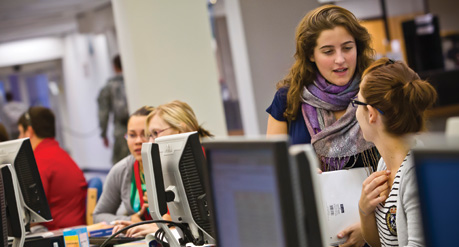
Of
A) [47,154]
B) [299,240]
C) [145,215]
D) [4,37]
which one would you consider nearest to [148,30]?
[47,154]

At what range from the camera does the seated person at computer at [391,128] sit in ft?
6.23

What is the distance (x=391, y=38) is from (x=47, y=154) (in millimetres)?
9458

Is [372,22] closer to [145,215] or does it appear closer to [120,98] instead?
[120,98]

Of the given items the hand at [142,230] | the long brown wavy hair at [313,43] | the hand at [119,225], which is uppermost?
the long brown wavy hair at [313,43]

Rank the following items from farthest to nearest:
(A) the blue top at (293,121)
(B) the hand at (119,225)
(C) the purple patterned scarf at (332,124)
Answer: (B) the hand at (119,225)
(A) the blue top at (293,121)
(C) the purple patterned scarf at (332,124)

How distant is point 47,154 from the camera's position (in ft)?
13.4

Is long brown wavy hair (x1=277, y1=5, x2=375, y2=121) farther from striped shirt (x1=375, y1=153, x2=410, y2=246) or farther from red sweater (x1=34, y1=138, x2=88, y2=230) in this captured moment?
red sweater (x1=34, y1=138, x2=88, y2=230)

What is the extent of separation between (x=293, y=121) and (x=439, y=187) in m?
1.90

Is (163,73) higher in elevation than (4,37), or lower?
lower

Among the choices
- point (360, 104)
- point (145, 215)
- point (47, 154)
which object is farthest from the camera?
point (47, 154)

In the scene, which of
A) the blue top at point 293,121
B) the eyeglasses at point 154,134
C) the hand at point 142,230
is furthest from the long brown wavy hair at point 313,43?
the hand at point 142,230

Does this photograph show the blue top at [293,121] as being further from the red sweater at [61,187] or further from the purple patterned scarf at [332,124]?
the red sweater at [61,187]

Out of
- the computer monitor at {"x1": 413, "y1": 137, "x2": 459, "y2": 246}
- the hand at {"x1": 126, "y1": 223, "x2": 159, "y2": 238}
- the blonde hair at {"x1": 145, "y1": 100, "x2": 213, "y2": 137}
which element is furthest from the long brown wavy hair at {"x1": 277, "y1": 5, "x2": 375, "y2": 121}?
the computer monitor at {"x1": 413, "y1": 137, "x2": 459, "y2": 246}

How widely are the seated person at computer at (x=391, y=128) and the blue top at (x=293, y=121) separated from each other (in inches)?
26.2
